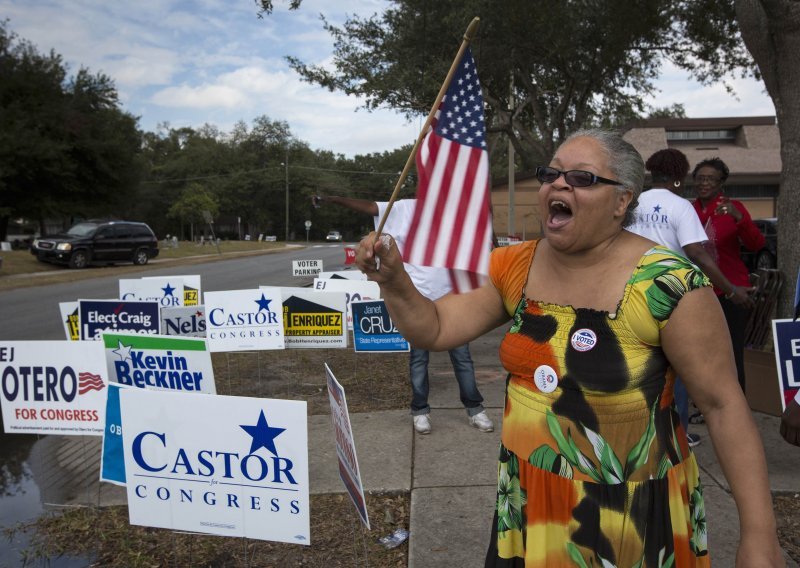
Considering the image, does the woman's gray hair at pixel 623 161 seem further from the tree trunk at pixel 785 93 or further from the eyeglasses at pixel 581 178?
the tree trunk at pixel 785 93

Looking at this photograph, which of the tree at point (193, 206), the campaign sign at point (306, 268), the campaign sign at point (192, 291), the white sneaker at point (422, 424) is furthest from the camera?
the tree at point (193, 206)

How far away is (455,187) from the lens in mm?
2619

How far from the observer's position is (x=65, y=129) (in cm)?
3309

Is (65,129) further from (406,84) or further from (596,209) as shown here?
A: (596,209)

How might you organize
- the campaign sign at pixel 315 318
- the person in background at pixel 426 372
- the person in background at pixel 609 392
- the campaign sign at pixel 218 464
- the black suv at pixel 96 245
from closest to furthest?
1. the person in background at pixel 609 392
2. the campaign sign at pixel 218 464
3. the person in background at pixel 426 372
4. the campaign sign at pixel 315 318
5. the black suv at pixel 96 245

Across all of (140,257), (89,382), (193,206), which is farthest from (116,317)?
(193,206)

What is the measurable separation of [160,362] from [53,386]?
0.69 metres

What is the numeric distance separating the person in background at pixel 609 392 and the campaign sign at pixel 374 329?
4.89 metres

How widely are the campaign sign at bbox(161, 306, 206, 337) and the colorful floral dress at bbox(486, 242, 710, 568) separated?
5.42 meters

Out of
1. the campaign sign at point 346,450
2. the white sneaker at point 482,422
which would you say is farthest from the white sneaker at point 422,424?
the campaign sign at point 346,450

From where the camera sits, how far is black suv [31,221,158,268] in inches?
975

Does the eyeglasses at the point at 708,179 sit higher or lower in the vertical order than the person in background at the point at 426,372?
higher

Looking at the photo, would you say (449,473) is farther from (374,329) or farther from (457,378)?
(374,329)

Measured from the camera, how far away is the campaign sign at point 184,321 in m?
A: 6.72
